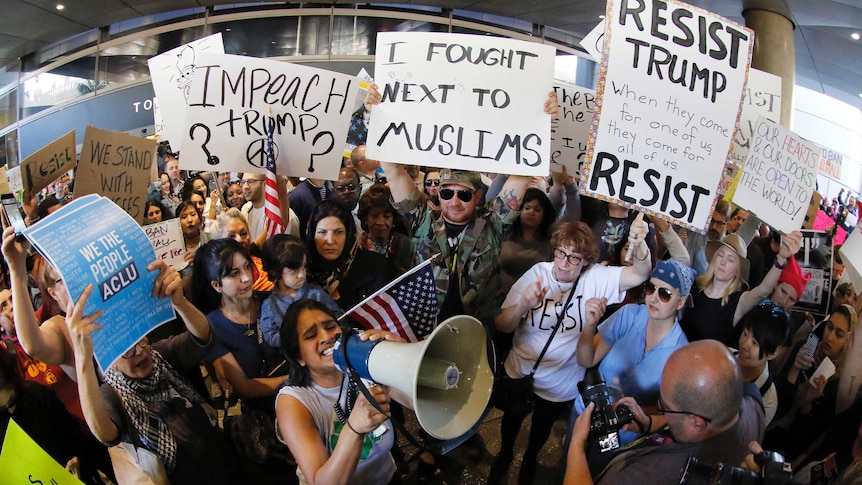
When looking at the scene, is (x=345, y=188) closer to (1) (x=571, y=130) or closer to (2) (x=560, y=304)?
(1) (x=571, y=130)

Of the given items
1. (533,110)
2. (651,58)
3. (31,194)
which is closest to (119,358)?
(31,194)

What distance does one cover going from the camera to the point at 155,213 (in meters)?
3.96

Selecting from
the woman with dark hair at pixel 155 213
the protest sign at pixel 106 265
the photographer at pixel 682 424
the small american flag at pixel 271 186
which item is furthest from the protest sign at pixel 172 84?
the photographer at pixel 682 424

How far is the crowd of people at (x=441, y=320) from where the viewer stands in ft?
5.68

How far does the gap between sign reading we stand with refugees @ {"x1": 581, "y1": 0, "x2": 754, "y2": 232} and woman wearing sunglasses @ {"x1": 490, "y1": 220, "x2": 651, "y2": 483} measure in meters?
0.20

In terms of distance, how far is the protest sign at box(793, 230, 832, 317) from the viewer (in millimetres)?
2980

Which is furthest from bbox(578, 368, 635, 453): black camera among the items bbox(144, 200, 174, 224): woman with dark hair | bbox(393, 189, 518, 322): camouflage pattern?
bbox(144, 200, 174, 224): woman with dark hair

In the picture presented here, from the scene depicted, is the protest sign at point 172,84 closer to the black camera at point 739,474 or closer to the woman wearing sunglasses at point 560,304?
the woman wearing sunglasses at point 560,304

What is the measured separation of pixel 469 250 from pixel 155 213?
246cm

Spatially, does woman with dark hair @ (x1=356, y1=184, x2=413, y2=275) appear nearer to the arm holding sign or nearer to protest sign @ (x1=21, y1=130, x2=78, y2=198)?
protest sign @ (x1=21, y1=130, x2=78, y2=198)

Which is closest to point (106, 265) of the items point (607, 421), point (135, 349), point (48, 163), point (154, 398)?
point (135, 349)

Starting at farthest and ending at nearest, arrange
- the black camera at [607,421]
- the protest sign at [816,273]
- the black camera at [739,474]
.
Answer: the protest sign at [816,273]
the black camera at [607,421]
the black camera at [739,474]

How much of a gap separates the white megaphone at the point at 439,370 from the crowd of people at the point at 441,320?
74 millimetres

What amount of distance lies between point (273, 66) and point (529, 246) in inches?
61.2
